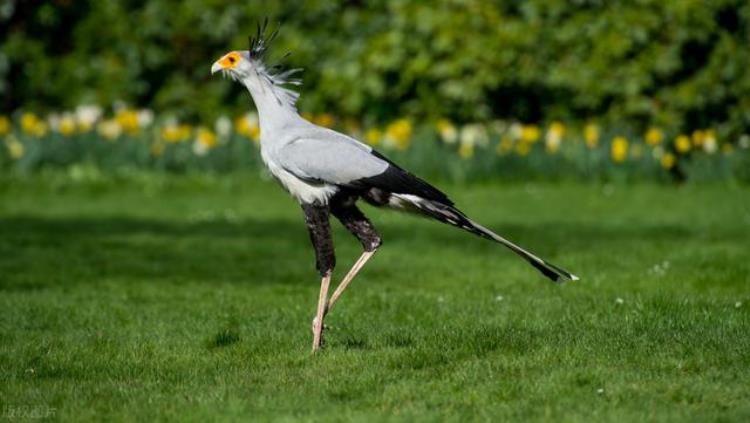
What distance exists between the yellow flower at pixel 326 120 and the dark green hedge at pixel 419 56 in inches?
5.5

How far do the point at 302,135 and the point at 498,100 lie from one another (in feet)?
27.9

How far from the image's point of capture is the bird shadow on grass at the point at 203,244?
856 centimetres

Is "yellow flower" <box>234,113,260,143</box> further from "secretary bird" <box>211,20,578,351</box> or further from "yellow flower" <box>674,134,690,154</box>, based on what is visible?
"secretary bird" <box>211,20,578,351</box>

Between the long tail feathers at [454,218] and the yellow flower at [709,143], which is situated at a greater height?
the yellow flower at [709,143]

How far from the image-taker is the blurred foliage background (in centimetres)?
1306

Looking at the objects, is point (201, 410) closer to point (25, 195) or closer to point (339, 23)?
point (25, 195)

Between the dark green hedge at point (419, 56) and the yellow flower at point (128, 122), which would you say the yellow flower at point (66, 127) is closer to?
the yellow flower at point (128, 122)

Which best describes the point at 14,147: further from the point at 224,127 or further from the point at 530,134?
the point at 530,134

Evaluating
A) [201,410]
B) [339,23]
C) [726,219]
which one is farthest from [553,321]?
[339,23]

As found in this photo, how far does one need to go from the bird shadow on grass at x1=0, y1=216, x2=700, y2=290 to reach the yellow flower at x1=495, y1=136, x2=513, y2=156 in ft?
6.75

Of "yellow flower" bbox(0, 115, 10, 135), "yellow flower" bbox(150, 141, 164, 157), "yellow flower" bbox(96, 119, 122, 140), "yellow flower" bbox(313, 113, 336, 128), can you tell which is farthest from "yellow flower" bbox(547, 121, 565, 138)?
"yellow flower" bbox(0, 115, 10, 135)

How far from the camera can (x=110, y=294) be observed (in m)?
7.66

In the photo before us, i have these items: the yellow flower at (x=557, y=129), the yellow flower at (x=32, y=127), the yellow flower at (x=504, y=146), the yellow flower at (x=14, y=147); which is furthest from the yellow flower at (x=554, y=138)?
the yellow flower at (x=14, y=147)

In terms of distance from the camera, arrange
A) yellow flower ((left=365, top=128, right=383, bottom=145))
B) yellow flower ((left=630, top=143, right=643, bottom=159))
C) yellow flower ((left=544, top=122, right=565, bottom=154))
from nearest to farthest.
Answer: yellow flower ((left=630, top=143, right=643, bottom=159)) < yellow flower ((left=544, top=122, right=565, bottom=154)) < yellow flower ((left=365, top=128, right=383, bottom=145))
